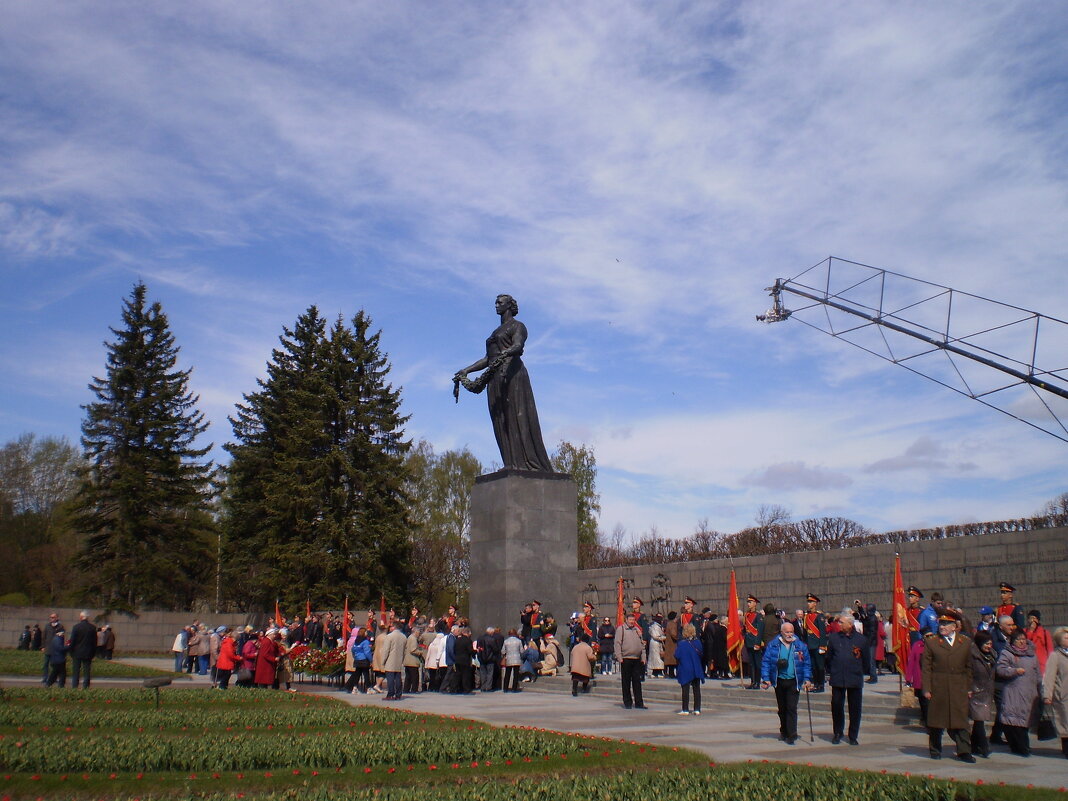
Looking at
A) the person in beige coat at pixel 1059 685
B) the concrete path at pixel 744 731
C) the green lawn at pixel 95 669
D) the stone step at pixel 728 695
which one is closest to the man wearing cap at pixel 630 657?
the concrete path at pixel 744 731

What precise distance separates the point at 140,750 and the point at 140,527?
34.5m

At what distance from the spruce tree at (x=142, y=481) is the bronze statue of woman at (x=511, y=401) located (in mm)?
25033

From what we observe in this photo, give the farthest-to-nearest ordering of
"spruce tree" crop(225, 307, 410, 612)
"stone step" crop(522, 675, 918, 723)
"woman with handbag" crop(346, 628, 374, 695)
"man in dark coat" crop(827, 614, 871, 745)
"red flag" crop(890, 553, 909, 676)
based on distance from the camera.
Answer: "spruce tree" crop(225, 307, 410, 612)
"woman with handbag" crop(346, 628, 374, 695)
"stone step" crop(522, 675, 918, 723)
"red flag" crop(890, 553, 909, 676)
"man in dark coat" crop(827, 614, 871, 745)

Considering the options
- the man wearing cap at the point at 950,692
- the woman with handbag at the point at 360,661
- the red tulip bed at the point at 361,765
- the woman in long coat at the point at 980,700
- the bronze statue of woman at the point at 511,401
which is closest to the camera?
the red tulip bed at the point at 361,765

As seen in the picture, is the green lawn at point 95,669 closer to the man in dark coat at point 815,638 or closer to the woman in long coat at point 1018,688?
the man in dark coat at point 815,638

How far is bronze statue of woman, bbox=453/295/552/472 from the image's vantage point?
2197 centimetres

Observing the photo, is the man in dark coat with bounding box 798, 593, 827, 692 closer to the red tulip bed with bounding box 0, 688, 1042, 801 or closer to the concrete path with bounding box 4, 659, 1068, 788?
the concrete path with bounding box 4, 659, 1068, 788

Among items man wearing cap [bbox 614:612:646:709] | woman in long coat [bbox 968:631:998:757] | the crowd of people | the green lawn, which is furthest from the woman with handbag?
woman in long coat [bbox 968:631:998:757]

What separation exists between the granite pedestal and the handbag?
35.8 ft

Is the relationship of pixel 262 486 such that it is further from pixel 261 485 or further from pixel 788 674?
pixel 788 674

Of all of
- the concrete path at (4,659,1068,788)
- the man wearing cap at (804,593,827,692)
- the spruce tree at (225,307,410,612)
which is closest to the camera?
the concrete path at (4,659,1068,788)

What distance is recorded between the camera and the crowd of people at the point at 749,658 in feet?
35.2

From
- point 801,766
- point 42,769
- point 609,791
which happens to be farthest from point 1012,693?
point 42,769

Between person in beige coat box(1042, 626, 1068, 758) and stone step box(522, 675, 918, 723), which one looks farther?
stone step box(522, 675, 918, 723)
